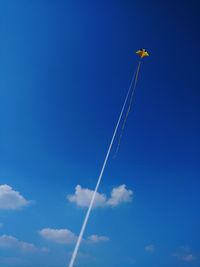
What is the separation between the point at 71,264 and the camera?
11.8 metres

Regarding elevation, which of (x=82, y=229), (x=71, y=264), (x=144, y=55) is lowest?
(x=71, y=264)

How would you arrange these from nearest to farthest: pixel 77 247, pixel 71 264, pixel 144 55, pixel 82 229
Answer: pixel 71 264
pixel 77 247
pixel 82 229
pixel 144 55

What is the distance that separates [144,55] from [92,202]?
21468 millimetres

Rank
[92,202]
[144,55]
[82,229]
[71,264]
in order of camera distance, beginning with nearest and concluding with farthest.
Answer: [71,264] < [82,229] < [92,202] < [144,55]

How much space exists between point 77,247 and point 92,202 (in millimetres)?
3774

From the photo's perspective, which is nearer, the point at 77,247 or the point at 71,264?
the point at 71,264

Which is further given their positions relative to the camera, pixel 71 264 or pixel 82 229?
pixel 82 229

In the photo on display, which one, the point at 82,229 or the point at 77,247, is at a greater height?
the point at 82,229

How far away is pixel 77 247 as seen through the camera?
12.7 metres

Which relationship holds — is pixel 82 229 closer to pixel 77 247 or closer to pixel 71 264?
pixel 77 247

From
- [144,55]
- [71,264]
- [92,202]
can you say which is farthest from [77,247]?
[144,55]

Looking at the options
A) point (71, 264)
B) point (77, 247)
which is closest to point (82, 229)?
point (77, 247)

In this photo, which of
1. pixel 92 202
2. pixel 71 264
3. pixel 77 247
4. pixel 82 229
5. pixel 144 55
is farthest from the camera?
pixel 144 55

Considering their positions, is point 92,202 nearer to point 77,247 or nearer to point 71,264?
point 77,247
